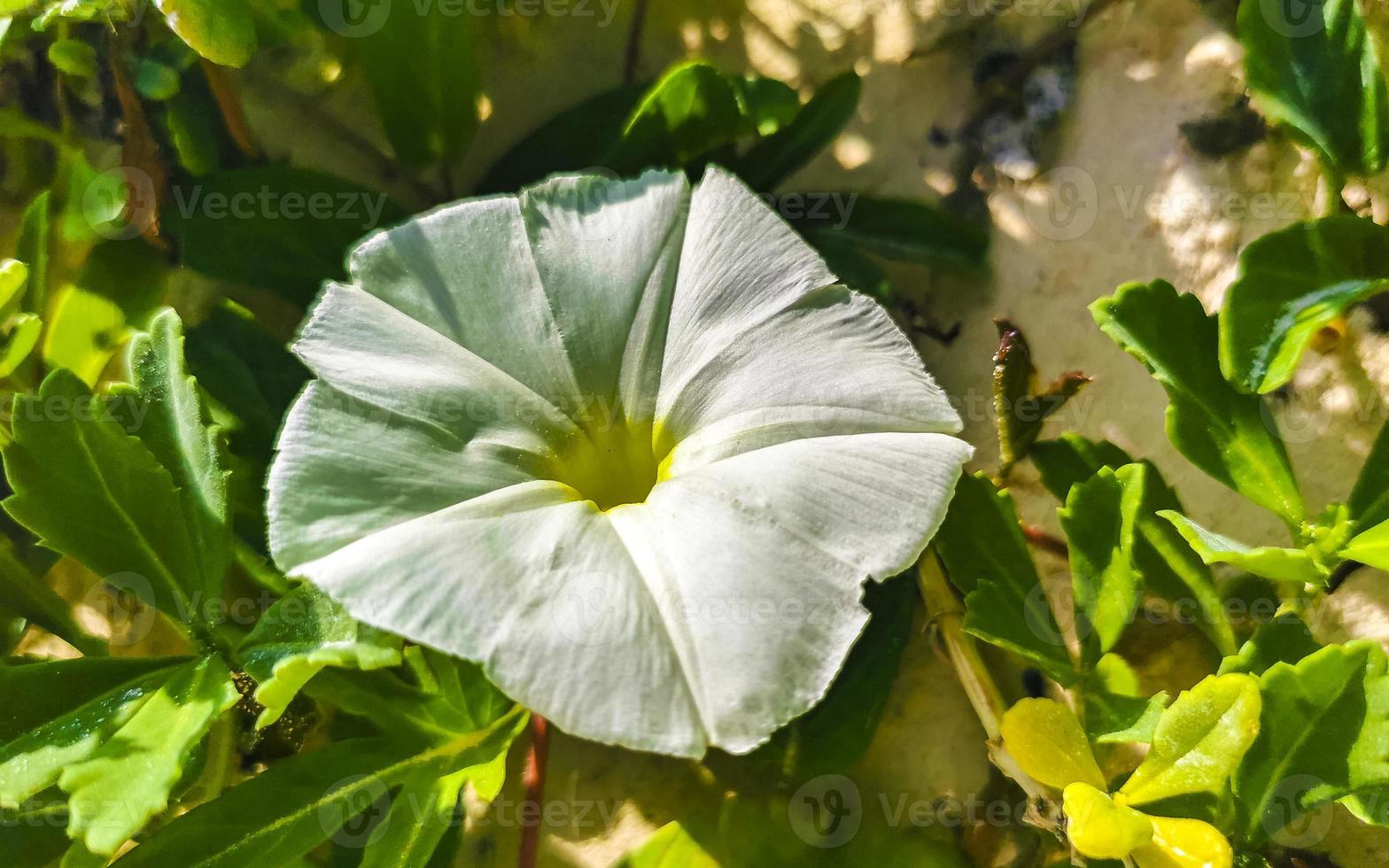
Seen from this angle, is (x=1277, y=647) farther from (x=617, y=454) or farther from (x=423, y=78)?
(x=423, y=78)

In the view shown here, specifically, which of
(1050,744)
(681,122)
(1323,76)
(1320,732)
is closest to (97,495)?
(681,122)

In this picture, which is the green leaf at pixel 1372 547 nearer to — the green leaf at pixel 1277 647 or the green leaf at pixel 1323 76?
the green leaf at pixel 1277 647

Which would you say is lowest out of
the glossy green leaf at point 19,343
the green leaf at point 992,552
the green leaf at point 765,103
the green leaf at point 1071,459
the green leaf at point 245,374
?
the green leaf at point 992,552

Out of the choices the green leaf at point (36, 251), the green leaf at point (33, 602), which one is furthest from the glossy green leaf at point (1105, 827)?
the green leaf at point (36, 251)

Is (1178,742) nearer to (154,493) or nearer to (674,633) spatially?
(674,633)

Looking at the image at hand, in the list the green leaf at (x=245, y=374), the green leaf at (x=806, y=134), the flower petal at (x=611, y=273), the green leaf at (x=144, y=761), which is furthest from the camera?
the green leaf at (x=806, y=134)

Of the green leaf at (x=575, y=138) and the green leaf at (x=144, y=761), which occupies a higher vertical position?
the green leaf at (x=575, y=138)

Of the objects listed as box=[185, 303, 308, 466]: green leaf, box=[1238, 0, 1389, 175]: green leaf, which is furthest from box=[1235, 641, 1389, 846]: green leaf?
box=[185, 303, 308, 466]: green leaf
